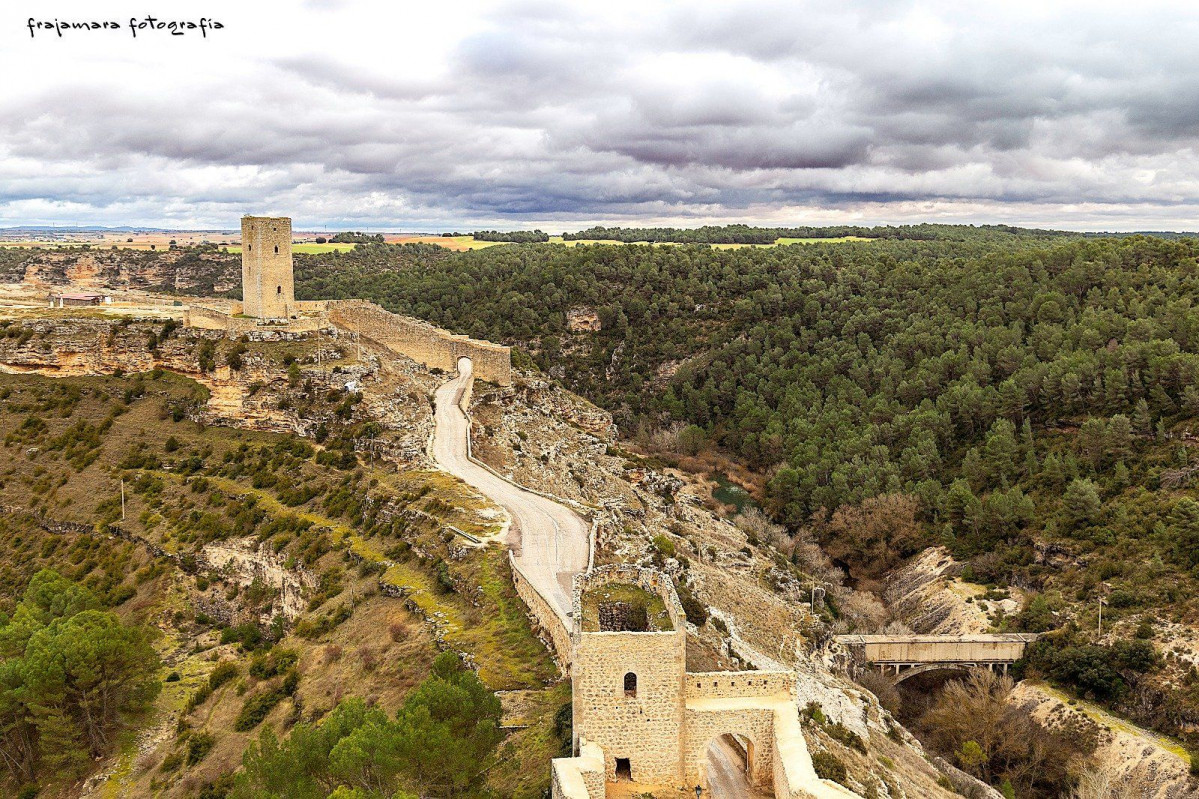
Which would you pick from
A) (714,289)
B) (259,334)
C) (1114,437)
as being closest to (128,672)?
(259,334)

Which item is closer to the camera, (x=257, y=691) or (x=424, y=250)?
(x=257, y=691)

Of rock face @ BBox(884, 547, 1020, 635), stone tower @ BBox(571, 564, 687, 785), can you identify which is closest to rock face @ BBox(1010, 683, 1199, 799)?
rock face @ BBox(884, 547, 1020, 635)

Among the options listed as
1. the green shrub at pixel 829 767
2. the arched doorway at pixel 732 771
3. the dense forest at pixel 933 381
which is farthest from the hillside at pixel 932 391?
the arched doorway at pixel 732 771

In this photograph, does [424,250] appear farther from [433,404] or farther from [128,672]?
[128,672]

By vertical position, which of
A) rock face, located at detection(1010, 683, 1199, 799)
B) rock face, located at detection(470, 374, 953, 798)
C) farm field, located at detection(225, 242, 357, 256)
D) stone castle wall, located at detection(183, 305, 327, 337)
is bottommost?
rock face, located at detection(1010, 683, 1199, 799)

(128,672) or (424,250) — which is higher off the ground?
(424,250)

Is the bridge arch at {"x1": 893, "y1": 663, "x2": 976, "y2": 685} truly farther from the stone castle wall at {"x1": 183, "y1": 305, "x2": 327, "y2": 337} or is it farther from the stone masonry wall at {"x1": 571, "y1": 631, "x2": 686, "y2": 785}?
the stone castle wall at {"x1": 183, "y1": 305, "x2": 327, "y2": 337}
